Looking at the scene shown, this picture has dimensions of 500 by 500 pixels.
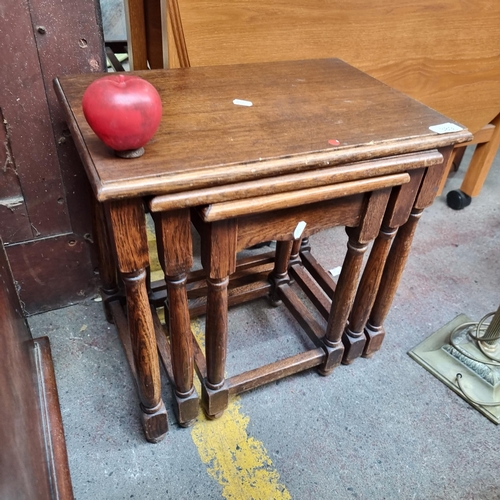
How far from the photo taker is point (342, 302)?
1.10 metres

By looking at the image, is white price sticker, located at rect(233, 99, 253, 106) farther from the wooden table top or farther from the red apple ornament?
the red apple ornament

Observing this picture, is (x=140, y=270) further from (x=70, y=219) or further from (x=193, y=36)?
(x=193, y=36)

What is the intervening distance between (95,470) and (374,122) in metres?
0.95

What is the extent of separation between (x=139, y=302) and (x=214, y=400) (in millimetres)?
359

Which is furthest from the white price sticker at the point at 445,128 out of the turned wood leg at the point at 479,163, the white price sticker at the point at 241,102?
the turned wood leg at the point at 479,163

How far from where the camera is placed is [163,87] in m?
0.97

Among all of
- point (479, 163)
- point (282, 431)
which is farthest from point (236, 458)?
point (479, 163)

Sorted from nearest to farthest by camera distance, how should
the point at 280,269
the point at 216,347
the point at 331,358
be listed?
1. the point at 216,347
2. the point at 331,358
3. the point at 280,269

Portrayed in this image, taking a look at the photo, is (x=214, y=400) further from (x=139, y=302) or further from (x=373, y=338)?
(x=373, y=338)

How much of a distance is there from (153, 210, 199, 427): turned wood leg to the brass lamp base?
0.68 meters

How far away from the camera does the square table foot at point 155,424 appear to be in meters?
1.02

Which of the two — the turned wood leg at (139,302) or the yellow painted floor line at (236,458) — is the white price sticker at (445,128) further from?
the yellow painted floor line at (236,458)

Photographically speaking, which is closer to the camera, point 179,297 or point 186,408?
point 179,297

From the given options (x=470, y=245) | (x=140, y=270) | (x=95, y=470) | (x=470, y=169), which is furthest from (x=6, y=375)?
(x=470, y=169)
